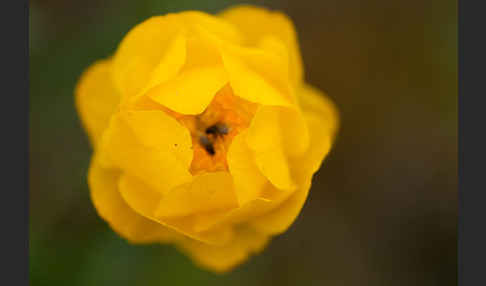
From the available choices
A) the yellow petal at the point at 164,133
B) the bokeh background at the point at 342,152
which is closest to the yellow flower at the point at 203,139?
the yellow petal at the point at 164,133

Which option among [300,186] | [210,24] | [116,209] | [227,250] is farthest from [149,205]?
[210,24]

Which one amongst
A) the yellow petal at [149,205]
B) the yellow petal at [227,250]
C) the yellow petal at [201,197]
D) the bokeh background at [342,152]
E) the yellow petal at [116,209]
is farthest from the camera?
the bokeh background at [342,152]

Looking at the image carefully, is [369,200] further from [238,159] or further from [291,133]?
[238,159]

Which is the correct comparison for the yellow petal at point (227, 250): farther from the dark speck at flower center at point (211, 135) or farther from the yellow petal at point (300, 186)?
the dark speck at flower center at point (211, 135)

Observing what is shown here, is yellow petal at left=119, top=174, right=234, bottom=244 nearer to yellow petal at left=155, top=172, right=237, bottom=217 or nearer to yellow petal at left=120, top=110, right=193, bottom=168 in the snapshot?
yellow petal at left=155, top=172, right=237, bottom=217

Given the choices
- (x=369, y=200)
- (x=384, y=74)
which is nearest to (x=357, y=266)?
(x=369, y=200)

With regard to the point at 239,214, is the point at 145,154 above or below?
above

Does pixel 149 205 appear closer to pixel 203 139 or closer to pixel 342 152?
pixel 203 139
